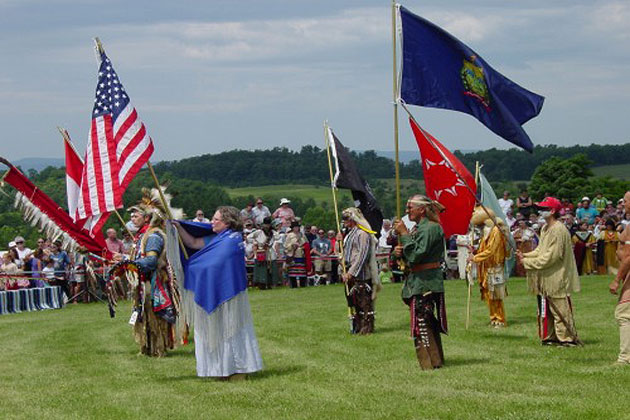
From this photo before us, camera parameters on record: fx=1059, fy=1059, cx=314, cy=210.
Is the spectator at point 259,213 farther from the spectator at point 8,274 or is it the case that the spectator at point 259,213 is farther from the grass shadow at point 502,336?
the grass shadow at point 502,336

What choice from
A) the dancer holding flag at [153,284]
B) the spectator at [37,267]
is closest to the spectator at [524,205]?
the spectator at [37,267]

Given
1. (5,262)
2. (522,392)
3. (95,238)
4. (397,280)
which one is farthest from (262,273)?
(522,392)

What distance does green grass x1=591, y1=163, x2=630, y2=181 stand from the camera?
95.5 metres

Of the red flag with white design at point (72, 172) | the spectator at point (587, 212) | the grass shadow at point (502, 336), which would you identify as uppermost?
the red flag with white design at point (72, 172)

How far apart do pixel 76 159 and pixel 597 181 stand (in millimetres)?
58640

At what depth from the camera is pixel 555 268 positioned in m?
13.6

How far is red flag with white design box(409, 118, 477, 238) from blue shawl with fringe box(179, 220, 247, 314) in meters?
3.13

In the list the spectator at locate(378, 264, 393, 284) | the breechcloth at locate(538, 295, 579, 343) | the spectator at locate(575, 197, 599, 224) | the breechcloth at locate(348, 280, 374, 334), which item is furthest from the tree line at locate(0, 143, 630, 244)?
the breechcloth at locate(538, 295, 579, 343)

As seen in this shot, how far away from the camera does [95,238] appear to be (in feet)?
48.5

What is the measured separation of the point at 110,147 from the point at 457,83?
13.7ft

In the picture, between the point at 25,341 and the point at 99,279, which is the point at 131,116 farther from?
the point at 99,279

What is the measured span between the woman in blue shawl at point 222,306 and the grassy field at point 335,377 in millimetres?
269

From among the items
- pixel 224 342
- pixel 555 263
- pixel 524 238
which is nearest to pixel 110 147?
pixel 224 342

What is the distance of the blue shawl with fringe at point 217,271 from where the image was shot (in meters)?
11.8
